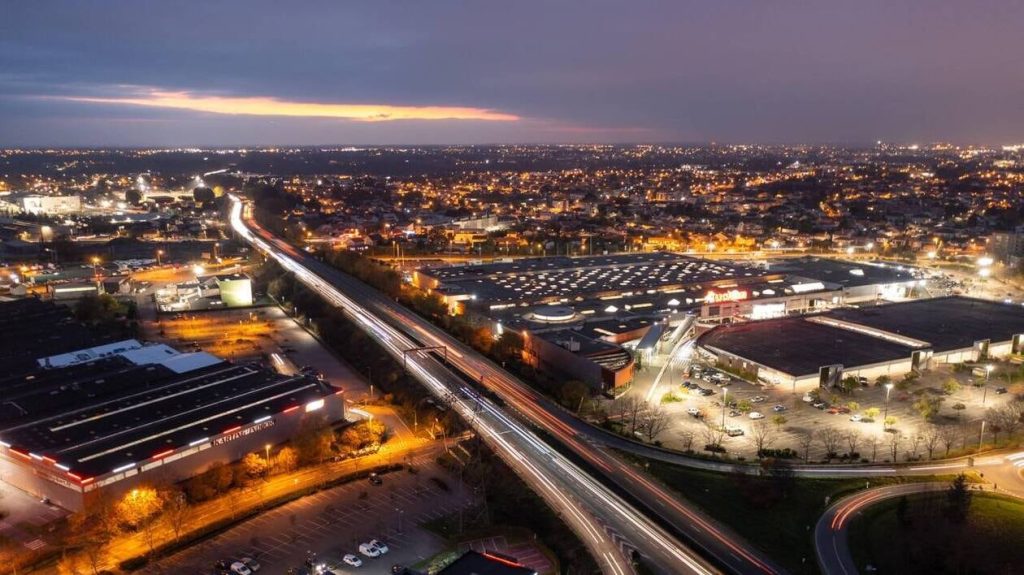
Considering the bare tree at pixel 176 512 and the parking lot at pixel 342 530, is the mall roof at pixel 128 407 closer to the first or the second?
the bare tree at pixel 176 512

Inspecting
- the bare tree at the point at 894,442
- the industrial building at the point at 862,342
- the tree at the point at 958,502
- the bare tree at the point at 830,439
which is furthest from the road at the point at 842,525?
the industrial building at the point at 862,342

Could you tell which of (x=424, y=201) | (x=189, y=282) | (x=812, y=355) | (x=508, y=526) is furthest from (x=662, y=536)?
(x=424, y=201)

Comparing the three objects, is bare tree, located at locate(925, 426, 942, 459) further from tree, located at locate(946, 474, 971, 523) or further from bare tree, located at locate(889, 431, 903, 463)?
tree, located at locate(946, 474, 971, 523)

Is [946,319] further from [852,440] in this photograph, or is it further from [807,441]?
[807,441]

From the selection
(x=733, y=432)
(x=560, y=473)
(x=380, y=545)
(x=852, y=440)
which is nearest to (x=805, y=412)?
(x=852, y=440)

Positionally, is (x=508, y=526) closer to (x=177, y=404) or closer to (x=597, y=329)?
(x=177, y=404)
